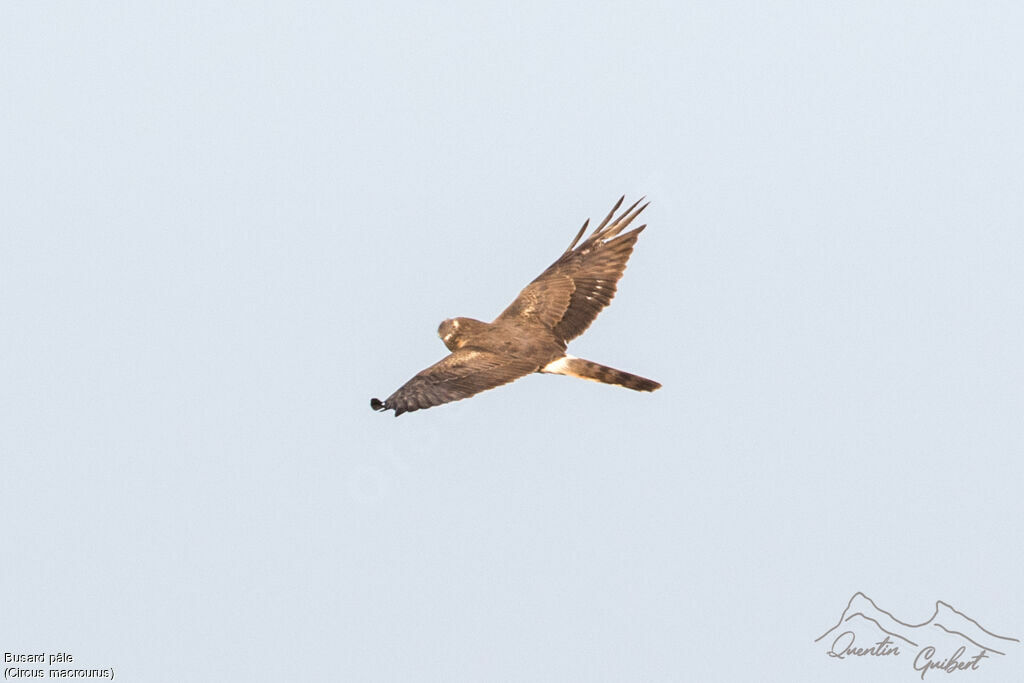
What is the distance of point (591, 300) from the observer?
61.6ft

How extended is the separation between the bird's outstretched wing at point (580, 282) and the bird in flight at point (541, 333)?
12 mm

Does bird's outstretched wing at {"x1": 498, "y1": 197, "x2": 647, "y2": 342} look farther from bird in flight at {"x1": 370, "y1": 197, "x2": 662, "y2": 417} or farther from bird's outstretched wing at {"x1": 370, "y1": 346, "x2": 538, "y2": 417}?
bird's outstretched wing at {"x1": 370, "y1": 346, "x2": 538, "y2": 417}

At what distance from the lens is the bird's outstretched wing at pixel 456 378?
1616cm

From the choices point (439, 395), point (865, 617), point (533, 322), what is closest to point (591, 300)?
point (533, 322)

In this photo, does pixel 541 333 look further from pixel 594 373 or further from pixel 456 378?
pixel 456 378

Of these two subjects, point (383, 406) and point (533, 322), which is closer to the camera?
point (383, 406)

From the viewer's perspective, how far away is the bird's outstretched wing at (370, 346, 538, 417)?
53.0ft

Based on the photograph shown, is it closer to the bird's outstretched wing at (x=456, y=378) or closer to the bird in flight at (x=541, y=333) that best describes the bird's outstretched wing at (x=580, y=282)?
the bird in flight at (x=541, y=333)

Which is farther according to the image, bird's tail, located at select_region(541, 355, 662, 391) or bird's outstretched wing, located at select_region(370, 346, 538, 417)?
bird's tail, located at select_region(541, 355, 662, 391)

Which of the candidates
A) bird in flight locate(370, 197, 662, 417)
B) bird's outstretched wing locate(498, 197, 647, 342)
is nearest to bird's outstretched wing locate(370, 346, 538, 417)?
bird in flight locate(370, 197, 662, 417)

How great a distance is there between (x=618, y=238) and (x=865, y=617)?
5.65 metres

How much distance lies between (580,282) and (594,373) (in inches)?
61.4

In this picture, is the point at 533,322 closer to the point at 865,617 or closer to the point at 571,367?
the point at 571,367

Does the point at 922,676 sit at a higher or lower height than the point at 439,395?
lower
